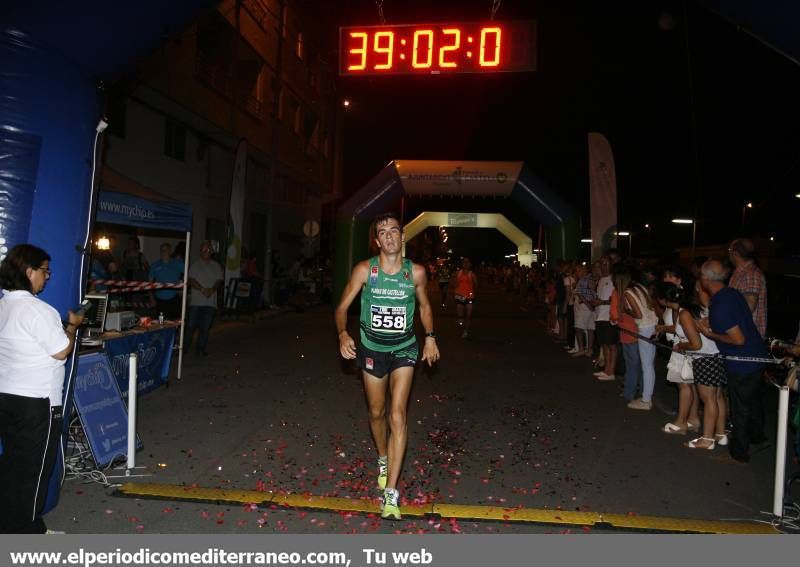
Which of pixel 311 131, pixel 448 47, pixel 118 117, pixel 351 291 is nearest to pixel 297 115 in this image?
pixel 311 131

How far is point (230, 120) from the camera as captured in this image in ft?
73.7

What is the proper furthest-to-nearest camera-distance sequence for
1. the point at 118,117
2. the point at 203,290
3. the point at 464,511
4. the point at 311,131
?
the point at 311,131 < the point at 118,117 < the point at 203,290 < the point at 464,511

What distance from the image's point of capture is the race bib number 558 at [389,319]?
487 centimetres

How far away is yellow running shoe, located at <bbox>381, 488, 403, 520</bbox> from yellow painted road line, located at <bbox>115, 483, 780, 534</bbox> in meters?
0.11

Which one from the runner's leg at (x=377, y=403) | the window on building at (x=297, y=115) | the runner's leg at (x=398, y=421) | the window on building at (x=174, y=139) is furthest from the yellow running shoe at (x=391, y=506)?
the window on building at (x=297, y=115)

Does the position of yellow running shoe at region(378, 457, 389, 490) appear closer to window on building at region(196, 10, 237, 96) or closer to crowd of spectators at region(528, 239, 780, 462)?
crowd of spectators at region(528, 239, 780, 462)

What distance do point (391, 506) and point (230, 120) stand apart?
794 inches

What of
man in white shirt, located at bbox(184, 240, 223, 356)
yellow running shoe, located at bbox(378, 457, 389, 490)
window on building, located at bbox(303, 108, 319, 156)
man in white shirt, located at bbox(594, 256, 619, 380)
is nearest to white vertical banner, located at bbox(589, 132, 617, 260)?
man in white shirt, located at bbox(594, 256, 619, 380)

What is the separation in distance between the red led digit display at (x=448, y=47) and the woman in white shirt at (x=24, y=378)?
970cm

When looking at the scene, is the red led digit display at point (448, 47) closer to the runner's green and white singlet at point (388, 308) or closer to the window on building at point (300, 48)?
the runner's green and white singlet at point (388, 308)

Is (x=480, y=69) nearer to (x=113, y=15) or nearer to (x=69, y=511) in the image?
(x=113, y=15)

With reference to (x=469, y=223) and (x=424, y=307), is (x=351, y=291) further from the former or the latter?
(x=469, y=223)

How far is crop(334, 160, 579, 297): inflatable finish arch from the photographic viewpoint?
17.6 metres

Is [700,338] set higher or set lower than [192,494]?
higher
